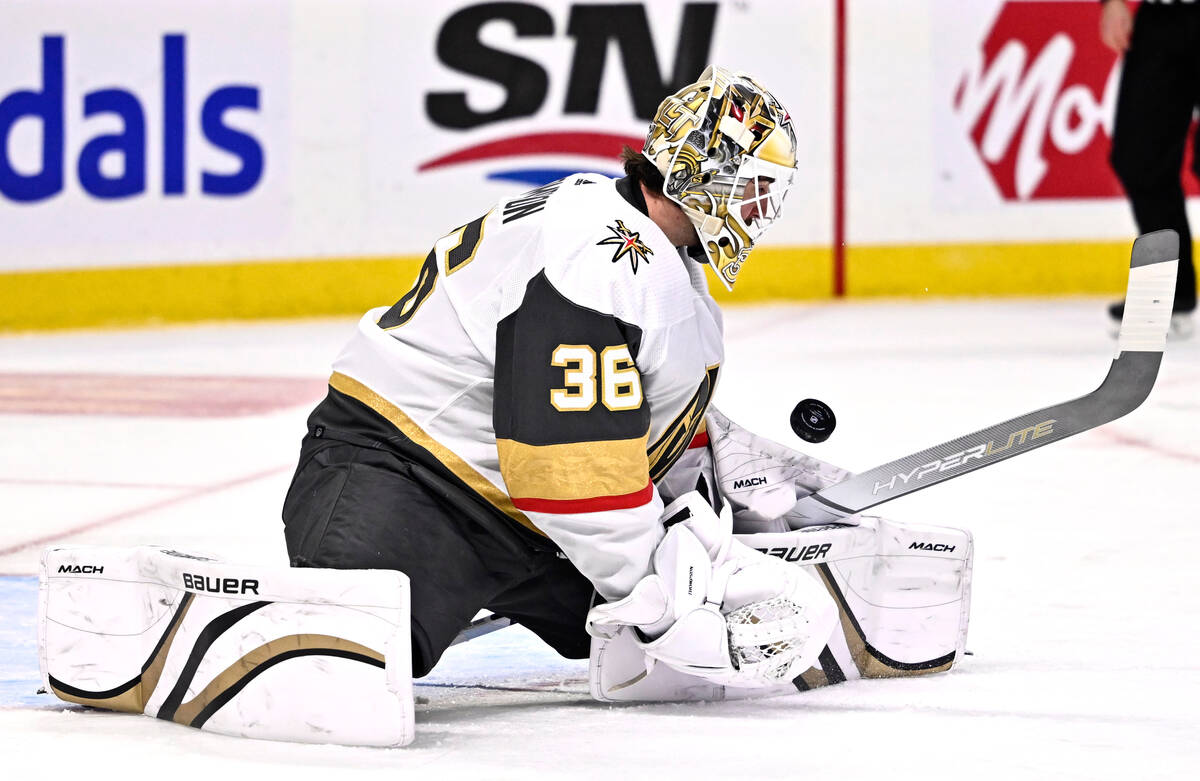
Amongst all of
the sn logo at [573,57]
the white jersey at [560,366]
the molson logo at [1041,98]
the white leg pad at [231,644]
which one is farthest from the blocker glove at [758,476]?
the molson logo at [1041,98]

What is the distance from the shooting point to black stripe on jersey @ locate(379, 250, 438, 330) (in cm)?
217

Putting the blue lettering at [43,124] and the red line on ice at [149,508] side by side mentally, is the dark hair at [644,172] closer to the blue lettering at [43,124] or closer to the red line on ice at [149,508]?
the red line on ice at [149,508]

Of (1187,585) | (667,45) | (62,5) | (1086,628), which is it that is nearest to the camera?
(1086,628)

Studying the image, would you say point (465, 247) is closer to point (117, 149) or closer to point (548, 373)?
point (548, 373)

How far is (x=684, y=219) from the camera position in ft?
7.03

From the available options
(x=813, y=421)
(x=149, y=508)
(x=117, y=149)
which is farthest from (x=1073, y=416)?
(x=117, y=149)

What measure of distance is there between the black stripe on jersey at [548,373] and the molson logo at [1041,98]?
5.19 meters

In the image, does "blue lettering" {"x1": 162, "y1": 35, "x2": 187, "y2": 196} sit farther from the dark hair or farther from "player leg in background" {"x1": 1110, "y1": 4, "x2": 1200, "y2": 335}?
the dark hair

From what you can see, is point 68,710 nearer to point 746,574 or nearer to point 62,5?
point 746,574

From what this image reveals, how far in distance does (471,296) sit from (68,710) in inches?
26.6

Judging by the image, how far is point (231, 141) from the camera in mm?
6320

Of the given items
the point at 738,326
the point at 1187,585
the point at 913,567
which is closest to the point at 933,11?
the point at 738,326

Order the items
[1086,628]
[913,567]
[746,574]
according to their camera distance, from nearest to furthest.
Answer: [746,574] < [913,567] < [1086,628]

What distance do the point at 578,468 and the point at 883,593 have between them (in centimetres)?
54
